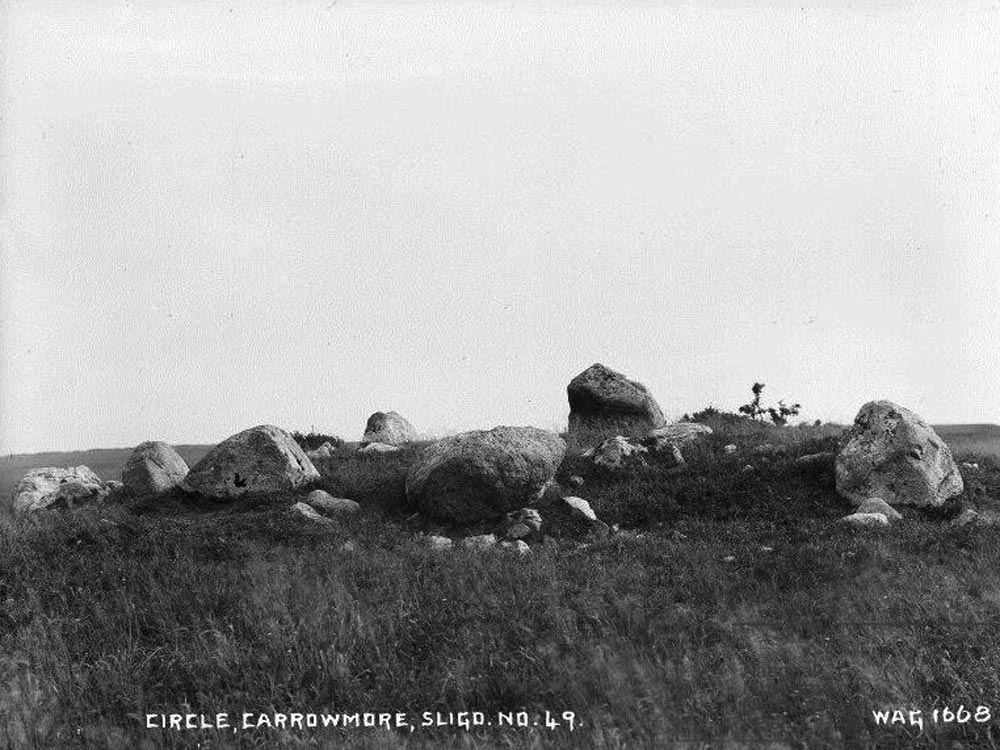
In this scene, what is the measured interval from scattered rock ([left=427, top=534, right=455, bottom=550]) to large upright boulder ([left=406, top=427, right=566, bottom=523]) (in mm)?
1275

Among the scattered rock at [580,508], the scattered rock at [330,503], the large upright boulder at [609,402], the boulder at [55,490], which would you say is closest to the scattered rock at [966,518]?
the scattered rock at [580,508]

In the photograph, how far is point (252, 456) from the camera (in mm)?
21141

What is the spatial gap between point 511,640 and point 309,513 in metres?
9.93

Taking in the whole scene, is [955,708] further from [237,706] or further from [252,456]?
[252,456]

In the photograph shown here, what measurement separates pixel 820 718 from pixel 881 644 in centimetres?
199

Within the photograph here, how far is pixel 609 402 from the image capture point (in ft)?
92.8

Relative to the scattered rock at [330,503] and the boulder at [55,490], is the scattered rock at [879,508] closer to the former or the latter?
the scattered rock at [330,503]

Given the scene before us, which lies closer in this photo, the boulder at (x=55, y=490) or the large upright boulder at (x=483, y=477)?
the large upright boulder at (x=483, y=477)

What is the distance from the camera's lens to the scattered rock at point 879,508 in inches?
714

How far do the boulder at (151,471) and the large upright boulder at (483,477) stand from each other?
7.19 metres

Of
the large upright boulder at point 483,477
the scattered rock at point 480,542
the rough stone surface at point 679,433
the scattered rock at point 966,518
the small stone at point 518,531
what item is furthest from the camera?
the rough stone surface at point 679,433

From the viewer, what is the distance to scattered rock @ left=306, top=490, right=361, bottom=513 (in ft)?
64.3

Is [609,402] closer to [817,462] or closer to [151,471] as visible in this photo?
[817,462]

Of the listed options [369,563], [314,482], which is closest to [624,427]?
[314,482]
